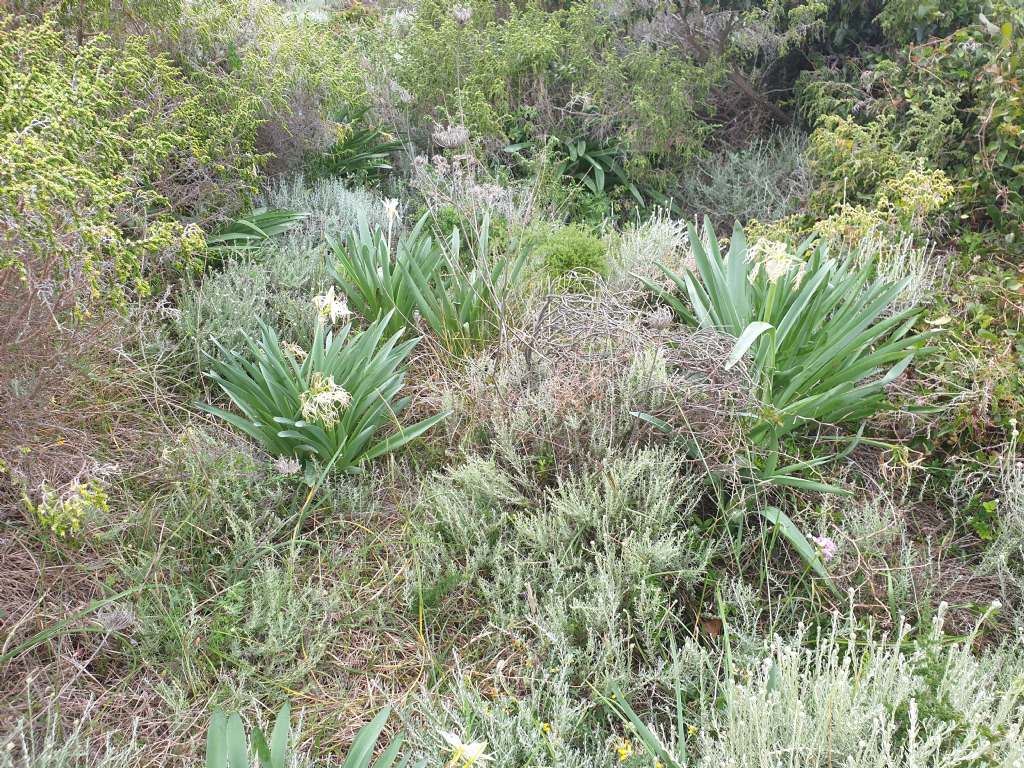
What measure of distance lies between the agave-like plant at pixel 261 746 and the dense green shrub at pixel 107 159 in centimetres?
139

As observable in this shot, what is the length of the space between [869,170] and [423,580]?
4009 millimetres

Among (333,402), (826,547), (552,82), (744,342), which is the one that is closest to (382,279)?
(333,402)

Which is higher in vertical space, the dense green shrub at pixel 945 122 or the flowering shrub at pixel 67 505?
the dense green shrub at pixel 945 122

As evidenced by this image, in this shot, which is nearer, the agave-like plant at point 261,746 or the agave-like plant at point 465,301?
the agave-like plant at point 261,746

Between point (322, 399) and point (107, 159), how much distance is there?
5.60 ft

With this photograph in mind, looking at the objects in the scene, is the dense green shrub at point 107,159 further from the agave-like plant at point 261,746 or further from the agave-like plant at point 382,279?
the agave-like plant at point 261,746

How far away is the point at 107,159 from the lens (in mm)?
3393

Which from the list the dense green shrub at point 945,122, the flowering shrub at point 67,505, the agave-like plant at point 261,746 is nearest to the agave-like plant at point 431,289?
the flowering shrub at point 67,505

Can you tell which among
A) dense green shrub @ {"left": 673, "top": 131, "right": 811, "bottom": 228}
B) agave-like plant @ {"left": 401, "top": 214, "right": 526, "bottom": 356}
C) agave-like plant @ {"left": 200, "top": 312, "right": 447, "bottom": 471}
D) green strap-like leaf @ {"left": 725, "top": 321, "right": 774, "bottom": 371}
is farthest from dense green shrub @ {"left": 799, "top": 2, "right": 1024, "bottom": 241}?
agave-like plant @ {"left": 200, "top": 312, "right": 447, "bottom": 471}

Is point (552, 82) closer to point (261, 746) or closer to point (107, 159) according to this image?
point (107, 159)

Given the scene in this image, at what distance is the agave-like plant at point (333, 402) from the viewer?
292 cm

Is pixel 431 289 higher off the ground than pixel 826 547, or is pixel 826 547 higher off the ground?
pixel 431 289

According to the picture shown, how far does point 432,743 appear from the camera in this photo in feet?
6.56

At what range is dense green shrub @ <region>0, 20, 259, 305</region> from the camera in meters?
2.43
